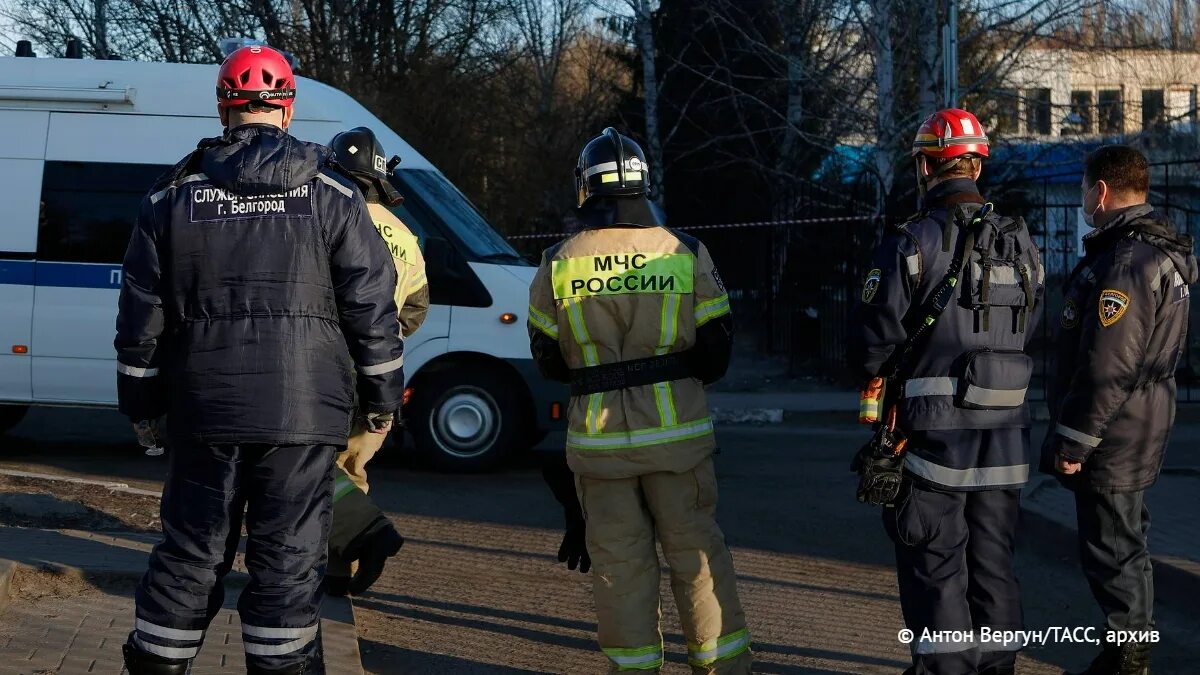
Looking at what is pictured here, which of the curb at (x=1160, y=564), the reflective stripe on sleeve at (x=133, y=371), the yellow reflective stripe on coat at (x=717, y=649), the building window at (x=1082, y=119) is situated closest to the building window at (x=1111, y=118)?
the building window at (x=1082, y=119)

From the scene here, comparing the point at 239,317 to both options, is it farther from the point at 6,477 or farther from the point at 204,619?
the point at 6,477

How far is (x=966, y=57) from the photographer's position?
20250mm

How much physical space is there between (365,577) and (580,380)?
72.0 inches

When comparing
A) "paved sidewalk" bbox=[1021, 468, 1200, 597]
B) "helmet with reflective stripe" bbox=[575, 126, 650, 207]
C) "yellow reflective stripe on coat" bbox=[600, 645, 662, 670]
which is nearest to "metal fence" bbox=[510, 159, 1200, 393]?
"paved sidewalk" bbox=[1021, 468, 1200, 597]

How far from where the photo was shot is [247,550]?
154 inches

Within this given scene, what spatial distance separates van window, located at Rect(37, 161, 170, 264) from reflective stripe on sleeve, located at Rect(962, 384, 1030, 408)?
23.0ft

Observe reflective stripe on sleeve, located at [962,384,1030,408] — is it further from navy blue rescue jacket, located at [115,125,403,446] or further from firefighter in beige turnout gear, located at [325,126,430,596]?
firefighter in beige turnout gear, located at [325,126,430,596]

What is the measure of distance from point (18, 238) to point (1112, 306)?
7698 millimetres

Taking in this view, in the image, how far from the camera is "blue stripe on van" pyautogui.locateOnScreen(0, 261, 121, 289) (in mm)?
9758

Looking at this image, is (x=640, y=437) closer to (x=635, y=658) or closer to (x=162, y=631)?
(x=635, y=658)

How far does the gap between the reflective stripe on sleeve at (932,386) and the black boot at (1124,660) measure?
46.0 inches

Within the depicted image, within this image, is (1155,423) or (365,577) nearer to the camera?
(1155,423)

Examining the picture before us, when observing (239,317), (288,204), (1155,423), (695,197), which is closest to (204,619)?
(239,317)

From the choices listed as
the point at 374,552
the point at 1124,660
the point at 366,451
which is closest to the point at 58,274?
the point at 366,451
